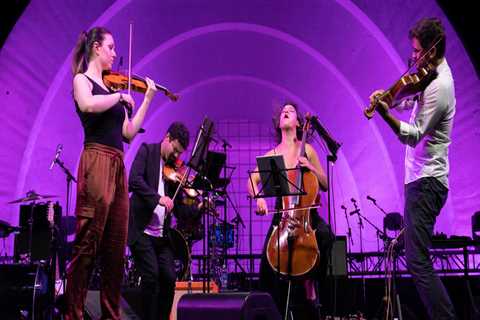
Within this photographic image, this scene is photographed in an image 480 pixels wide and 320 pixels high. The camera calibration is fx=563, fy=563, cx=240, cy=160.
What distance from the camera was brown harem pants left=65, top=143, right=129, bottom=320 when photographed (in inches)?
123

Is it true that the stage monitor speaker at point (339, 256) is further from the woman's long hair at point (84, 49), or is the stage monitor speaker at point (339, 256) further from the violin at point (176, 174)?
the woman's long hair at point (84, 49)

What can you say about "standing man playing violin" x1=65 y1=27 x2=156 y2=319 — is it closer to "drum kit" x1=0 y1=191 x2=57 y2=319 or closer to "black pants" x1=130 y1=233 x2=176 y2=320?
"black pants" x1=130 y1=233 x2=176 y2=320

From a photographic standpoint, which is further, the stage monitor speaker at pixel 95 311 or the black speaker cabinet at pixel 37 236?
the black speaker cabinet at pixel 37 236

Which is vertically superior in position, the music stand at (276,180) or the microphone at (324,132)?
the microphone at (324,132)

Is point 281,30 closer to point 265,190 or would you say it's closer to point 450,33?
point 450,33

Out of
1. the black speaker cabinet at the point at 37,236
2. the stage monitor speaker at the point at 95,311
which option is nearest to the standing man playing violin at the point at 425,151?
the stage monitor speaker at the point at 95,311

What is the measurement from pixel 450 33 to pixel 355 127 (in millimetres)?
4941

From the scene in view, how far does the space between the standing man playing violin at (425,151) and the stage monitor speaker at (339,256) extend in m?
4.29

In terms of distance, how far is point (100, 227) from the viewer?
10.5 feet

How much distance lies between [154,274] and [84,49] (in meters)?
2.18

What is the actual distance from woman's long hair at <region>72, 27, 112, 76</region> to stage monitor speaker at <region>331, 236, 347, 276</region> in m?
5.22

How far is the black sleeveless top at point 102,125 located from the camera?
3340 millimetres

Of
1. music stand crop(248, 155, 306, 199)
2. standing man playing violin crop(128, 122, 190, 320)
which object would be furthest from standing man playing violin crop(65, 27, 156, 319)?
standing man playing violin crop(128, 122, 190, 320)

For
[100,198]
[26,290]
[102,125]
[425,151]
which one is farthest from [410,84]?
[26,290]
